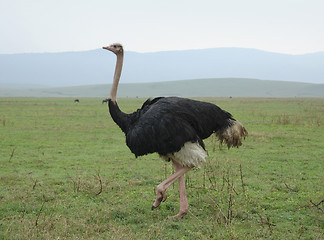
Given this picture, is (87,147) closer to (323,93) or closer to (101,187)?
(101,187)

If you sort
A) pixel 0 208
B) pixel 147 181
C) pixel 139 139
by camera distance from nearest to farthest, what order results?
pixel 139 139 < pixel 0 208 < pixel 147 181

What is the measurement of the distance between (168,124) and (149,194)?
1953 millimetres

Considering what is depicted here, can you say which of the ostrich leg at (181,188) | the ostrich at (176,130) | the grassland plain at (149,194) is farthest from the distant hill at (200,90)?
the ostrich leg at (181,188)

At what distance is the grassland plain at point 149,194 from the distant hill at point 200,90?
10520 cm

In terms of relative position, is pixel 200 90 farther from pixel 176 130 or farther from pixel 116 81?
pixel 176 130

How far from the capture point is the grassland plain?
191 inches

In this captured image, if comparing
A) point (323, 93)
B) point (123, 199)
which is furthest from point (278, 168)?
point (323, 93)

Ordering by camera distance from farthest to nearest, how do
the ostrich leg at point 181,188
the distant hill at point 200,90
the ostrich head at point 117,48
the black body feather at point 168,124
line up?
1. the distant hill at point 200,90
2. the ostrich head at point 117,48
3. the ostrich leg at point 181,188
4. the black body feather at point 168,124

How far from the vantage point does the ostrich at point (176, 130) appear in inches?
200

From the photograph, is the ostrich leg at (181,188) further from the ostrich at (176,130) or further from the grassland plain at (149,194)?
the grassland plain at (149,194)

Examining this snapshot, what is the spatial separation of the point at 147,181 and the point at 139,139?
2.59 m

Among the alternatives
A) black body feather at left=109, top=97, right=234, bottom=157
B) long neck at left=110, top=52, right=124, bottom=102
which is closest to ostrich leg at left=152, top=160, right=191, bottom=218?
black body feather at left=109, top=97, right=234, bottom=157

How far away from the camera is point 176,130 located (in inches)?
199

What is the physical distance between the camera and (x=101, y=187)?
642cm
